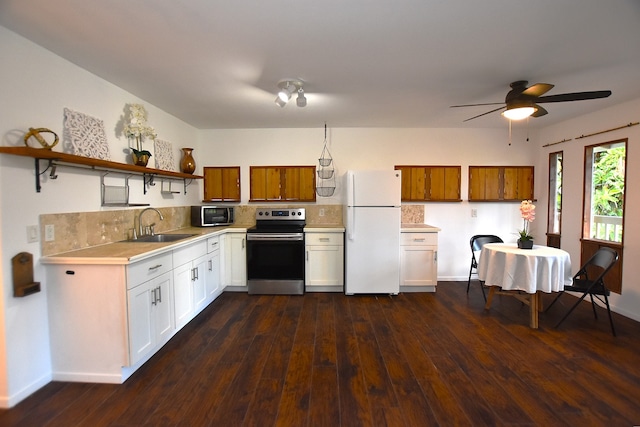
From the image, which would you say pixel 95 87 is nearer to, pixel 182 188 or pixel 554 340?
A: pixel 182 188

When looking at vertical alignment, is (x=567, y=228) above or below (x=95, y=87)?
below

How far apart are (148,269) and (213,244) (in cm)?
127

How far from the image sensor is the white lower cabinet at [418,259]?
3826 mm

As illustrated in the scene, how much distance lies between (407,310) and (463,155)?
2558 mm

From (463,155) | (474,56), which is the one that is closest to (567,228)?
(463,155)

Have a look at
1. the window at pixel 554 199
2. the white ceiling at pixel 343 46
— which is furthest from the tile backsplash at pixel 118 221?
the window at pixel 554 199

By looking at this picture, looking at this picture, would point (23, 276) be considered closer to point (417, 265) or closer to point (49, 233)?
point (49, 233)

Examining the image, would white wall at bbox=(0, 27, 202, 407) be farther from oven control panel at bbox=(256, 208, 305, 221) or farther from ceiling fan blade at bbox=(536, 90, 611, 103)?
ceiling fan blade at bbox=(536, 90, 611, 103)

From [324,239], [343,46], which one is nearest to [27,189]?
[343,46]

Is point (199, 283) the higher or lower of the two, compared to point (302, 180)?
lower

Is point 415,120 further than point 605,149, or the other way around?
point 415,120

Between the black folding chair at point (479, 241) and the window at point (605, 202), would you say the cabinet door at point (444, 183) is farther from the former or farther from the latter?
the window at point (605, 202)

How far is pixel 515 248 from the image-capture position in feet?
10.3

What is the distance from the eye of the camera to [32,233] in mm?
1907
